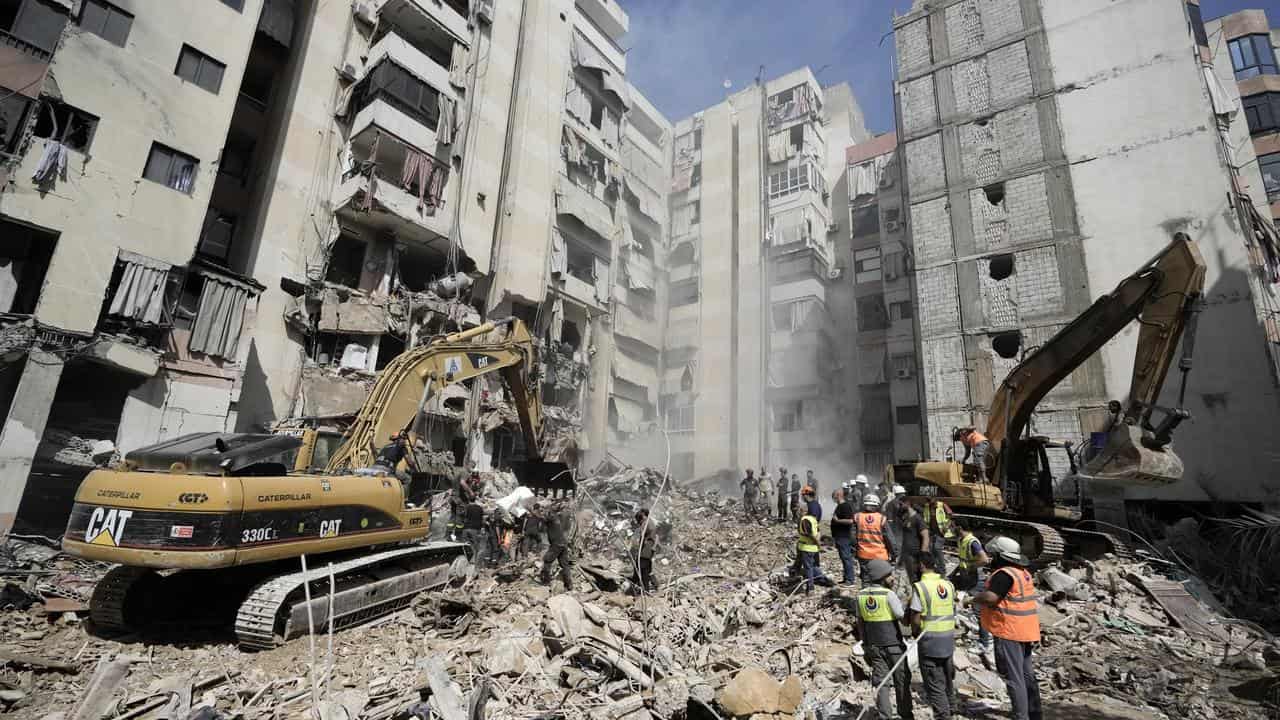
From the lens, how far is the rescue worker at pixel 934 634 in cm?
Answer: 472

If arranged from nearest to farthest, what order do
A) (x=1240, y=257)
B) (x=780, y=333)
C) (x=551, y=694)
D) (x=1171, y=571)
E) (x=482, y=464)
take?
(x=551, y=694) → (x=1171, y=571) → (x=1240, y=257) → (x=482, y=464) → (x=780, y=333)

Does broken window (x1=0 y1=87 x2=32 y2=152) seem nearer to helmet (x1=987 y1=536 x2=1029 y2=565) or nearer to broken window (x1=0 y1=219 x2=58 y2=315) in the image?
broken window (x1=0 y1=219 x2=58 y2=315)

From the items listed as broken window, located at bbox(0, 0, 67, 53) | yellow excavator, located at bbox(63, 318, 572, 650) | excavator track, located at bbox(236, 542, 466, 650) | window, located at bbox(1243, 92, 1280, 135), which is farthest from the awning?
window, located at bbox(1243, 92, 1280, 135)

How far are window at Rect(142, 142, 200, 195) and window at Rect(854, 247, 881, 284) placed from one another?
29.7 metres

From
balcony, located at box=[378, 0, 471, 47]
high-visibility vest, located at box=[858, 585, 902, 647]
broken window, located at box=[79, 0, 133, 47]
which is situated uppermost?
balcony, located at box=[378, 0, 471, 47]

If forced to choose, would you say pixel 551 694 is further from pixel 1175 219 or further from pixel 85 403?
pixel 1175 219

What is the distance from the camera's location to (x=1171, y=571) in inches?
420

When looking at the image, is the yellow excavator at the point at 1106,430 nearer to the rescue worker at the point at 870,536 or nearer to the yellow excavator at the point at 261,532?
the rescue worker at the point at 870,536

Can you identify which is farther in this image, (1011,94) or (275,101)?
(1011,94)

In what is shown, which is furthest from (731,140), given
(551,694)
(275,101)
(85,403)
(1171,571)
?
(551,694)

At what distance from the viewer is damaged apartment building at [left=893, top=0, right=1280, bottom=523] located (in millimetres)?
16203

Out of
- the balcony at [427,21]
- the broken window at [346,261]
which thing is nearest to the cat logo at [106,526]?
the broken window at [346,261]

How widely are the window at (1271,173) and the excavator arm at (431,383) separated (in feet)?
118

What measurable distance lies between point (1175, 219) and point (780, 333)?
52.9 feet
